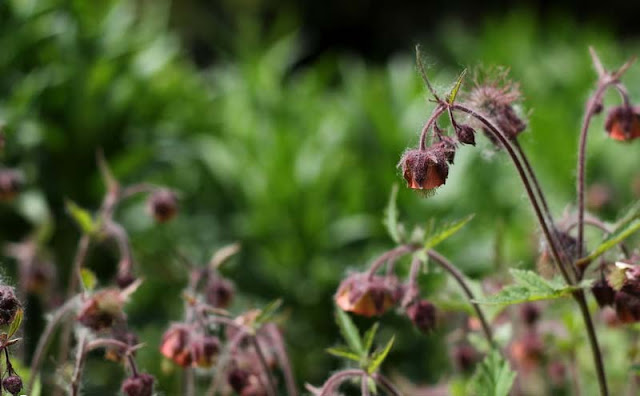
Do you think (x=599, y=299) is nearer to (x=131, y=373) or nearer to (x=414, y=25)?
(x=131, y=373)

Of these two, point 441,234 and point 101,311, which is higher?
point 441,234

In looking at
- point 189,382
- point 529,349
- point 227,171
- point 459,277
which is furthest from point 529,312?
point 227,171

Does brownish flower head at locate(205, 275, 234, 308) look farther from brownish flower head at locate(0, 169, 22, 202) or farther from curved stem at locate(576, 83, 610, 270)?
curved stem at locate(576, 83, 610, 270)

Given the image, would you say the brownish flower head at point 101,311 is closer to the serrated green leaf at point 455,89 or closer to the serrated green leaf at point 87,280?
the serrated green leaf at point 87,280

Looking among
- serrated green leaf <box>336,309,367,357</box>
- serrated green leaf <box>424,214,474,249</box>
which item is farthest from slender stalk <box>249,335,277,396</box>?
serrated green leaf <box>424,214,474,249</box>

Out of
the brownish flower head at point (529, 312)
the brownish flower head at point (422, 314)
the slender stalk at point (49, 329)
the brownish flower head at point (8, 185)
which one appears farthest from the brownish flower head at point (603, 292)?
the brownish flower head at point (8, 185)

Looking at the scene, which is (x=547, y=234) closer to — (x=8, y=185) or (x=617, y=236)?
(x=617, y=236)
